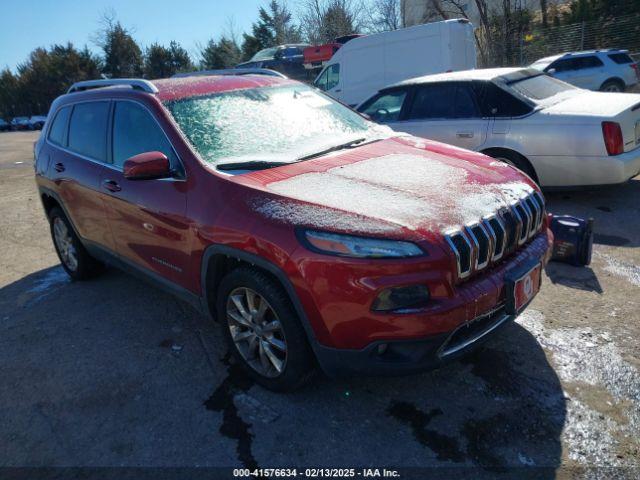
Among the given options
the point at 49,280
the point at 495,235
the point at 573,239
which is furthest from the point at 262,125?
the point at 49,280

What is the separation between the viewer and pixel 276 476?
2354 millimetres

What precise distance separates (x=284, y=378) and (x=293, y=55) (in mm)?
21639

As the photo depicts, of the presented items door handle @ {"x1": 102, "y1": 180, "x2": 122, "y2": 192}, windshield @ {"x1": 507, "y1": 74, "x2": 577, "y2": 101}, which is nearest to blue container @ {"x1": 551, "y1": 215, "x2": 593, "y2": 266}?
windshield @ {"x1": 507, "y1": 74, "x2": 577, "y2": 101}

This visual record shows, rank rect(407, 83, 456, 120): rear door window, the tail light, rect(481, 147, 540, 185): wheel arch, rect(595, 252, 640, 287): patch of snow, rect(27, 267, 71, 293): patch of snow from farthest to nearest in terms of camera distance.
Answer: rect(407, 83, 456, 120): rear door window, rect(481, 147, 540, 185): wheel arch, the tail light, rect(27, 267, 71, 293): patch of snow, rect(595, 252, 640, 287): patch of snow

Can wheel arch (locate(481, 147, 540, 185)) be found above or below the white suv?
below

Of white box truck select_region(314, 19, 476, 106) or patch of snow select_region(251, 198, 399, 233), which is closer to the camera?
patch of snow select_region(251, 198, 399, 233)

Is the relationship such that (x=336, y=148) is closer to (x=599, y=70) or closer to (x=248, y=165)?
→ (x=248, y=165)

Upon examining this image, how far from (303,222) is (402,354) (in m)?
0.79

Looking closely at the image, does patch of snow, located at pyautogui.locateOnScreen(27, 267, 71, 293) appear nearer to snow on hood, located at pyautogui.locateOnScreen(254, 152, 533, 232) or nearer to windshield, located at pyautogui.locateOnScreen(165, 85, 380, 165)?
windshield, located at pyautogui.locateOnScreen(165, 85, 380, 165)

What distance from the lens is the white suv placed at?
14.2 metres

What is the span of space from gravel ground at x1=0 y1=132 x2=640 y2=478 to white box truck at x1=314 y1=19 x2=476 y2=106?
25.6 feet

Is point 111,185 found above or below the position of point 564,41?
below

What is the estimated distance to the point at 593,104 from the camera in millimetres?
5512

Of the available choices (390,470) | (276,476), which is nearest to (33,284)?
(276,476)
